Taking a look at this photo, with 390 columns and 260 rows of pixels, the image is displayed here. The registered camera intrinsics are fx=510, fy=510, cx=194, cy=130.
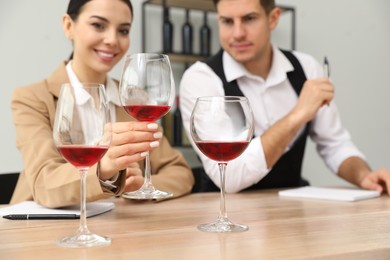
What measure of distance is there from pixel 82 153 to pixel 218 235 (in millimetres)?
301

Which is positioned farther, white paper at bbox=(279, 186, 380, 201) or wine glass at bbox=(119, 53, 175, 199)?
white paper at bbox=(279, 186, 380, 201)

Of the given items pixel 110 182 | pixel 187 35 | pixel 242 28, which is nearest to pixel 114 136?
pixel 110 182

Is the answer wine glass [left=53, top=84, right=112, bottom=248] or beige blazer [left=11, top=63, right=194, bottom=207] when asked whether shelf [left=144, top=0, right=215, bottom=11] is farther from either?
wine glass [left=53, top=84, right=112, bottom=248]

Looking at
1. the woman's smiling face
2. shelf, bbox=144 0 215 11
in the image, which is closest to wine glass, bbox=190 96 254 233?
the woman's smiling face

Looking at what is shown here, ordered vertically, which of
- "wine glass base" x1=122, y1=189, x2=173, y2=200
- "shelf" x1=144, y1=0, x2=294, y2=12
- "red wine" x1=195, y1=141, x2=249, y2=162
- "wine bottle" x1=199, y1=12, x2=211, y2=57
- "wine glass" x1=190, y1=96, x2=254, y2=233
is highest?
"shelf" x1=144, y1=0, x2=294, y2=12

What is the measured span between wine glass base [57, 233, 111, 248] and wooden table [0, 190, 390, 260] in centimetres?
2

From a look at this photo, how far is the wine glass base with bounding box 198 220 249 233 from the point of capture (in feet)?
3.22

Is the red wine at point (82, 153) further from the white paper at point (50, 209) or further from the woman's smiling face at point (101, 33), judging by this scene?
the woman's smiling face at point (101, 33)

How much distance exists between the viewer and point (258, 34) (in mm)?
2166

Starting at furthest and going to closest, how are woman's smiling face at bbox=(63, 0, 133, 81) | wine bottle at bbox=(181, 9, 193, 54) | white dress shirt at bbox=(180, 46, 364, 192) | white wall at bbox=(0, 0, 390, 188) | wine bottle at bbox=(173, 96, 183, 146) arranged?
white wall at bbox=(0, 0, 390, 188) → wine bottle at bbox=(181, 9, 193, 54) → wine bottle at bbox=(173, 96, 183, 146) → white dress shirt at bbox=(180, 46, 364, 192) → woman's smiling face at bbox=(63, 0, 133, 81)

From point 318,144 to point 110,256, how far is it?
162 cm

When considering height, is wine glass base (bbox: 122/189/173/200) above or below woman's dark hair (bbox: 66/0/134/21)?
below

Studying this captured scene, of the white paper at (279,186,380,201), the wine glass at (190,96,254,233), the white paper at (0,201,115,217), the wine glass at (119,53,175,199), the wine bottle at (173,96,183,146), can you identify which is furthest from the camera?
the wine bottle at (173,96,183,146)

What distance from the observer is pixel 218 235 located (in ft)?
3.10
